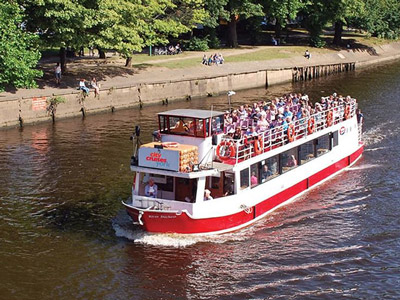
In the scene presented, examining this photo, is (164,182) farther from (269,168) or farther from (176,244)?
(269,168)

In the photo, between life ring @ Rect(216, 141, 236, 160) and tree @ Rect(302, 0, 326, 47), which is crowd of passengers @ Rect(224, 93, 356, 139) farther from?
tree @ Rect(302, 0, 326, 47)

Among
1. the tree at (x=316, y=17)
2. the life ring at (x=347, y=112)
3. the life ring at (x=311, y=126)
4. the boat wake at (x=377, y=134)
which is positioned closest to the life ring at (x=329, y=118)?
the life ring at (x=311, y=126)

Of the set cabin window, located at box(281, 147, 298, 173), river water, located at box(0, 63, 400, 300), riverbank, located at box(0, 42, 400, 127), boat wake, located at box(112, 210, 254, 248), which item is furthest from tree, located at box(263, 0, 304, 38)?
boat wake, located at box(112, 210, 254, 248)

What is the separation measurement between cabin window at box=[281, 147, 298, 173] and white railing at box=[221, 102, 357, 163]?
62 cm

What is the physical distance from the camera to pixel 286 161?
36.9 m

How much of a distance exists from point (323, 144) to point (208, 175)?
42.7ft

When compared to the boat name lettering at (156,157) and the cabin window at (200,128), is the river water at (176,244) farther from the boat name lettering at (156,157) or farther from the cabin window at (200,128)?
the cabin window at (200,128)

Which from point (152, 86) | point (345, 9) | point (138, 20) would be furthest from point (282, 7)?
point (152, 86)

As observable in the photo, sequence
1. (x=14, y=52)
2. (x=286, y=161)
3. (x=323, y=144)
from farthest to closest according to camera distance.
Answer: (x=14, y=52)
(x=323, y=144)
(x=286, y=161)

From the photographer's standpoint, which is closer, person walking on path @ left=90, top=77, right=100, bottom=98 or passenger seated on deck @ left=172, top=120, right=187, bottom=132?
passenger seated on deck @ left=172, top=120, right=187, bottom=132

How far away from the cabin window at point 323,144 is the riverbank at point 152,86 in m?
27.4

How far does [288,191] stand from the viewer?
36750 mm

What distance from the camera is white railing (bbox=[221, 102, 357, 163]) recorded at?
3259cm

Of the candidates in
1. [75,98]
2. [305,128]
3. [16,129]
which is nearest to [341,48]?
[75,98]
